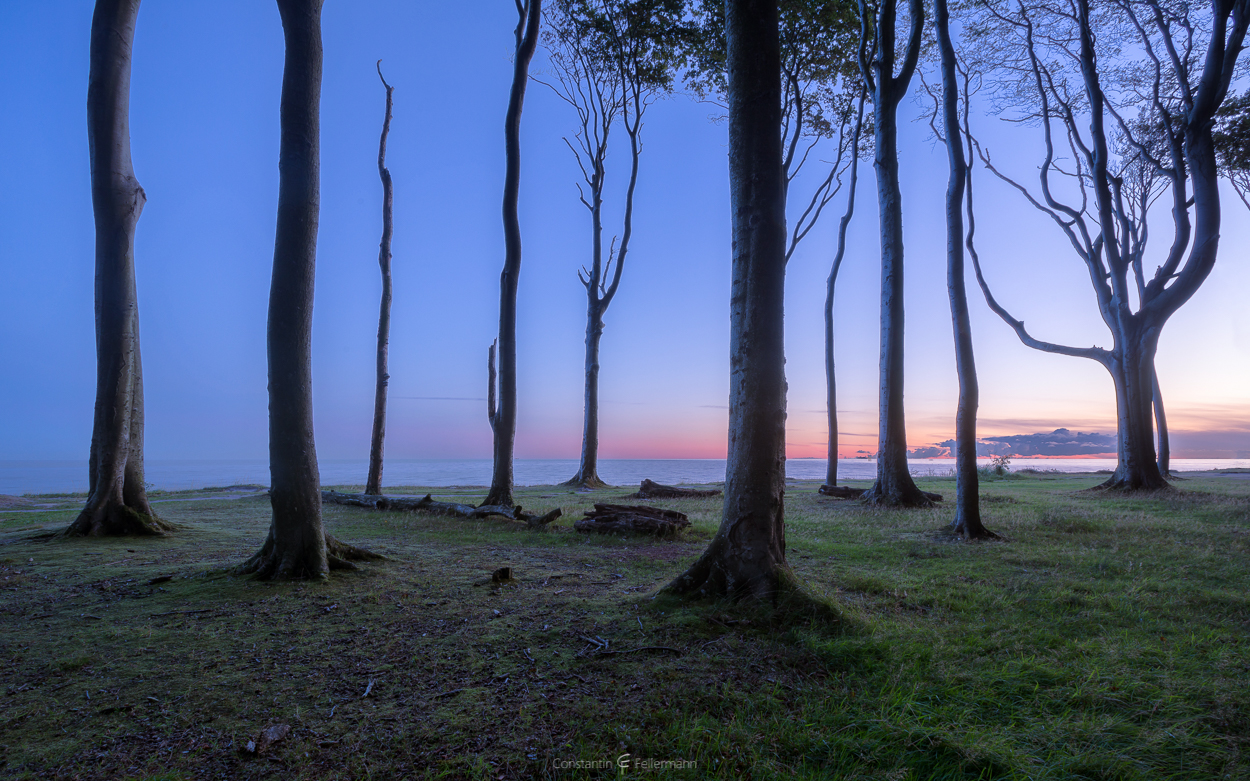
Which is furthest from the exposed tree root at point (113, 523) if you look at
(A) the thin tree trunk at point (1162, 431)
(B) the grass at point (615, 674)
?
(A) the thin tree trunk at point (1162, 431)

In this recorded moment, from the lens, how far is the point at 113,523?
794cm

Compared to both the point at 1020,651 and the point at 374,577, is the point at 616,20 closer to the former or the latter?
the point at 374,577

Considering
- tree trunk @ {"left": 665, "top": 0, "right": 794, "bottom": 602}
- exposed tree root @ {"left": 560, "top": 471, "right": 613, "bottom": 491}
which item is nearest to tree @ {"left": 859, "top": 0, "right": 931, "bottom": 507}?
tree trunk @ {"left": 665, "top": 0, "right": 794, "bottom": 602}

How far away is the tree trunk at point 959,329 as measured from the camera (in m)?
7.91

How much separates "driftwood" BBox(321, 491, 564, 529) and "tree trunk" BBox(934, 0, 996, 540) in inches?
241

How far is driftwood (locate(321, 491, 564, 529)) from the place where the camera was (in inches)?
365

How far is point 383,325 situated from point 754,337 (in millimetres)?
12904

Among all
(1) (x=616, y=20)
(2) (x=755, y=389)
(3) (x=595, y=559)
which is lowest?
(3) (x=595, y=559)

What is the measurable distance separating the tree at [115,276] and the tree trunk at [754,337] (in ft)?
27.9

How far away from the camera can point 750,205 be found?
4.56 metres

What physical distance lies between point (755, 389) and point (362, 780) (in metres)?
3.36

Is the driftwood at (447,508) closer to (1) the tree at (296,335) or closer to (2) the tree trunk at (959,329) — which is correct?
(1) the tree at (296,335)

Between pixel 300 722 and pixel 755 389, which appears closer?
pixel 300 722

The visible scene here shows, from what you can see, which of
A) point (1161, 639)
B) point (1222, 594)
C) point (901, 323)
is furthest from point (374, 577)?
point (901, 323)
